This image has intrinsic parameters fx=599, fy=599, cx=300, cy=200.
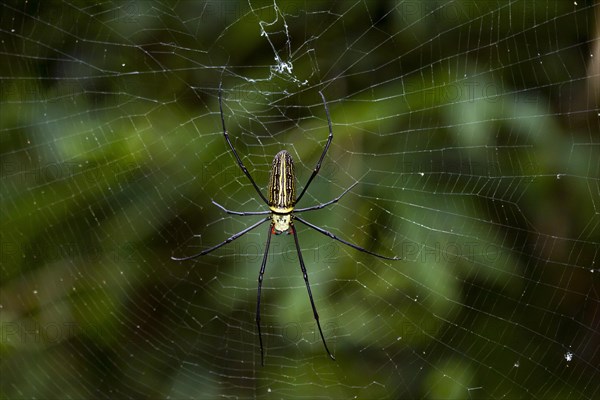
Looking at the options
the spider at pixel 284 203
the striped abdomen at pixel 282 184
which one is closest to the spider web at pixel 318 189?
the spider at pixel 284 203

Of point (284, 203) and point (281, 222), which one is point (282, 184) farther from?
point (281, 222)

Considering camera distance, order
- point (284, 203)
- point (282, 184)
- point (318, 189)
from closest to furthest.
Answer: point (282, 184), point (284, 203), point (318, 189)

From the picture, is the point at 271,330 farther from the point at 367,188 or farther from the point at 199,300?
the point at 367,188

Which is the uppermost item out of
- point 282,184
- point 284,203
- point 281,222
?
point 282,184

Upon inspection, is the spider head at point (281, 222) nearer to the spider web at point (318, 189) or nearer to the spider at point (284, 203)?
the spider at point (284, 203)

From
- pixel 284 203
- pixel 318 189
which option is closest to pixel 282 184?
pixel 284 203

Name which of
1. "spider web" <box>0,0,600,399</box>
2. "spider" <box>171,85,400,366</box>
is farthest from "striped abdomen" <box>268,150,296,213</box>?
"spider web" <box>0,0,600,399</box>

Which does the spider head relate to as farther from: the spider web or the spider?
the spider web

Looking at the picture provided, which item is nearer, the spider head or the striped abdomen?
the striped abdomen
